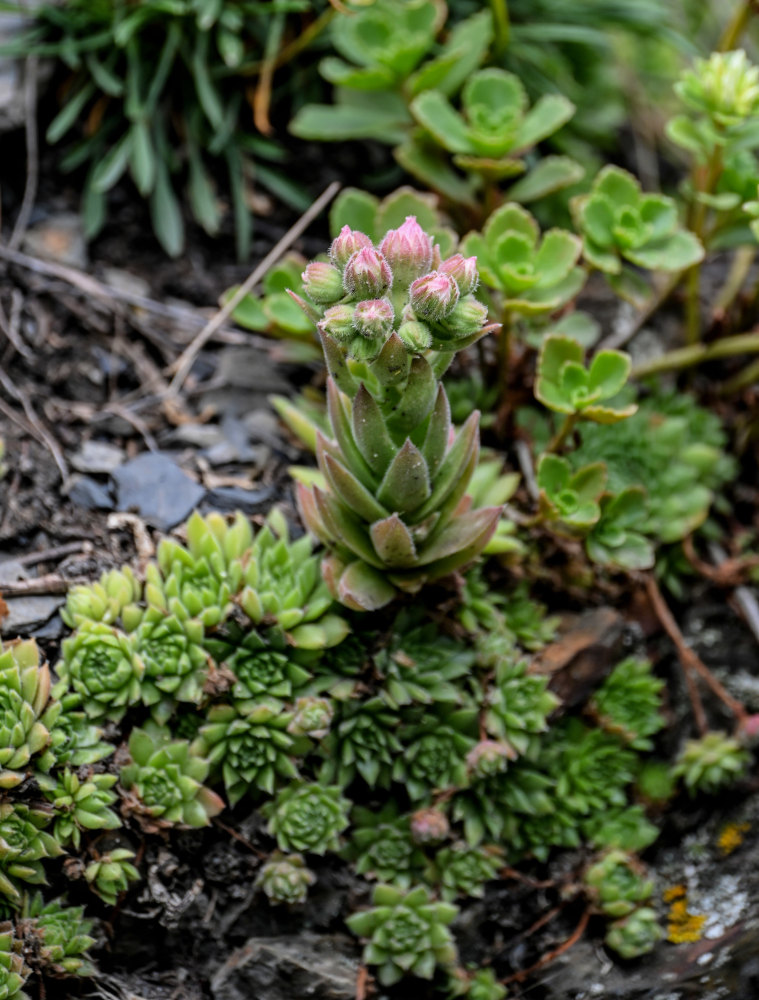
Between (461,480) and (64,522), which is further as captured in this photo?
(64,522)

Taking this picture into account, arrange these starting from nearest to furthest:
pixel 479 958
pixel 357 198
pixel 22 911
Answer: pixel 22 911
pixel 479 958
pixel 357 198

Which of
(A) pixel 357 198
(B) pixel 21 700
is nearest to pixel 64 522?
(B) pixel 21 700

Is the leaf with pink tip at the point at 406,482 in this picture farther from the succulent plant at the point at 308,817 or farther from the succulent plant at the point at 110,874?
the succulent plant at the point at 110,874

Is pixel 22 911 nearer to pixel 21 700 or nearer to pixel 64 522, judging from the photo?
pixel 21 700

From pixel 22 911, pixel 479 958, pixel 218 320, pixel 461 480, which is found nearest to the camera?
pixel 22 911

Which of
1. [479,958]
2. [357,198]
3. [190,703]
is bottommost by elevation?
[479,958]

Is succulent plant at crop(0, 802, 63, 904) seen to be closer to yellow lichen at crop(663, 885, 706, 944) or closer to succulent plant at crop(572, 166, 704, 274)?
yellow lichen at crop(663, 885, 706, 944)

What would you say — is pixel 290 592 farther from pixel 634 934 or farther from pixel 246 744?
pixel 634 934
